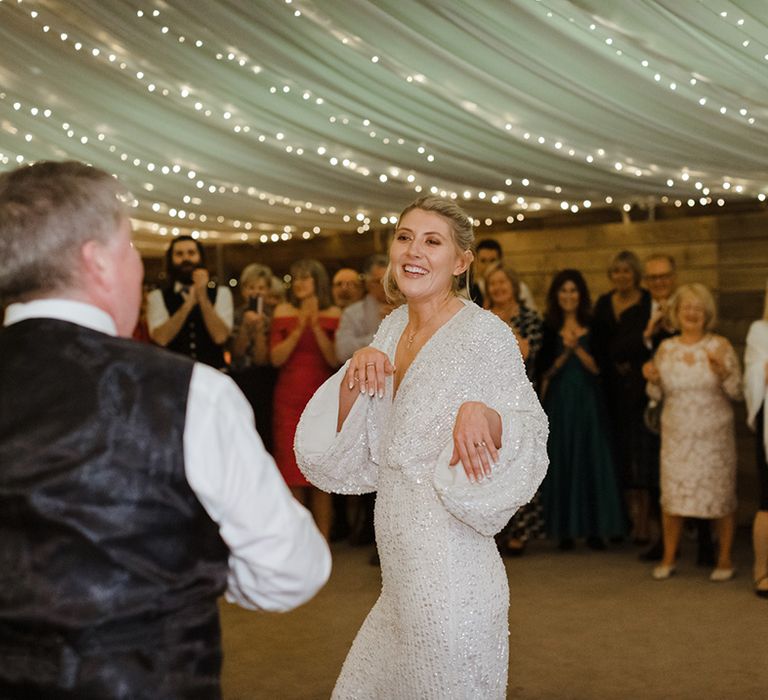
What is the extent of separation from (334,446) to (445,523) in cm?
36

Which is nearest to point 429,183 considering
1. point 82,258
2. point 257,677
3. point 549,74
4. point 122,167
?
point 122,167

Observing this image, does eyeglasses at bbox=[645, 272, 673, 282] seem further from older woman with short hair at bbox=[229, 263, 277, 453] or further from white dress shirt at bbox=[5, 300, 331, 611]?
white dress shirt at bbox=[5, 300, 331, 611]

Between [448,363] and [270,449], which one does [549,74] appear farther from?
[270,449]

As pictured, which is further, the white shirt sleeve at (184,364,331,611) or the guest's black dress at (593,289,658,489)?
the guest's black dress at (593,289,658,489)

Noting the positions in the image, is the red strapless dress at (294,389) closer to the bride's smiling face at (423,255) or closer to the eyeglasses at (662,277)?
the eyeglasses at (662,277)

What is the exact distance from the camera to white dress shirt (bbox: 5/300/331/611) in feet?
4.94

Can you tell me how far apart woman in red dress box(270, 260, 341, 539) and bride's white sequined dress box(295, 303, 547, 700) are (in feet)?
11.8

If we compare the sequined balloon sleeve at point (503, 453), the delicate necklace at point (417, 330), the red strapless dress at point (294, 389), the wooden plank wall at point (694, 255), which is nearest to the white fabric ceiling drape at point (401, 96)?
the wooden plank wall at point (694, 255)

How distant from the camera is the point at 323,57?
15.7ft

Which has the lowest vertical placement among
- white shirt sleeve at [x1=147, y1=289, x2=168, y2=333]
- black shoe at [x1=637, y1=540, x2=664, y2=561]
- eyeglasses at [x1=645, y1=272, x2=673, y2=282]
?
black shoe at [x1=637, y1=540, x2=664, y2=561]

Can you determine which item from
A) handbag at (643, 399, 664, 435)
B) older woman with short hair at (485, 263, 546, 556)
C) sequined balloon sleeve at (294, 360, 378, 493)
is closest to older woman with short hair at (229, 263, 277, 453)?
older woman with short hair at (485, 263, 546, 556)

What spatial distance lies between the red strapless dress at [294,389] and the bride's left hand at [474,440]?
383 centimetres

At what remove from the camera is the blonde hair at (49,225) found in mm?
1540

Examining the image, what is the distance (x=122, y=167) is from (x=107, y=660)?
18.7 ft
